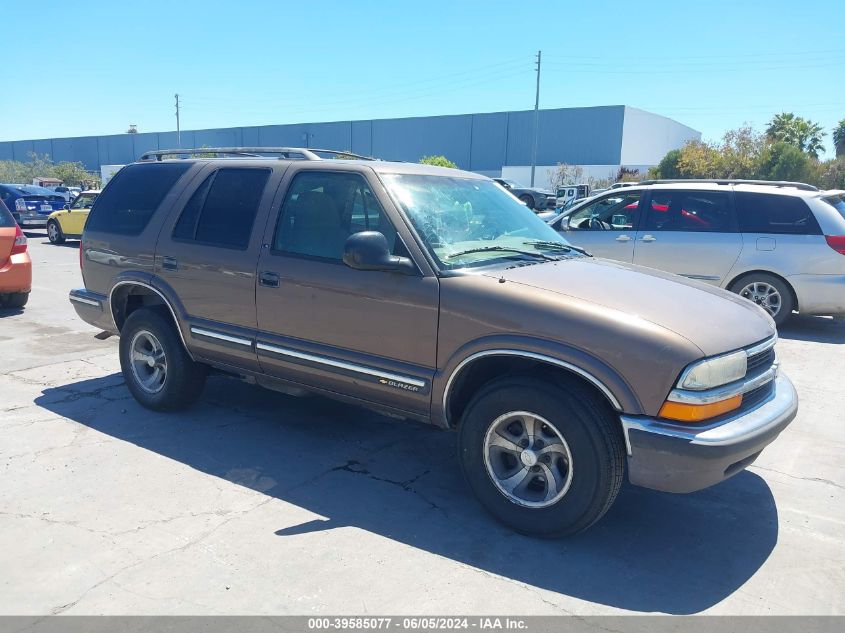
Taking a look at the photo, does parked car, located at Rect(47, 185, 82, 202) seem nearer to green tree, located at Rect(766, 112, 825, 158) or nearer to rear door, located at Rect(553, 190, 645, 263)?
rear door, located at Rect(553, 190, 645, 263)

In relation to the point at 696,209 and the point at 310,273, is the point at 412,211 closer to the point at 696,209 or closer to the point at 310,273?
the point at 310,273

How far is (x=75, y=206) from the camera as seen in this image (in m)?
18.6

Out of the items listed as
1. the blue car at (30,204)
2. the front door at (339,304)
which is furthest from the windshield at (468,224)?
the blue car at (30,204)

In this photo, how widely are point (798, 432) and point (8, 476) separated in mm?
5578

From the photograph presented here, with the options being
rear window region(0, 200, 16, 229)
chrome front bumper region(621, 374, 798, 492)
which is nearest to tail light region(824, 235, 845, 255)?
chrome front bumper region(621, 374, 798, 492)

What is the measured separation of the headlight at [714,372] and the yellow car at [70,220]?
18385 millimetres

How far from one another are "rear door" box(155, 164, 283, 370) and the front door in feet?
0.49

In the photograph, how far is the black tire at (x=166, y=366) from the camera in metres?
5.05

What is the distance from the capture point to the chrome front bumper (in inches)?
119

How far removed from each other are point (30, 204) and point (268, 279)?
1971cm

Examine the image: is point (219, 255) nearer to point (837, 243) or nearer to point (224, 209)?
point (224, 209)

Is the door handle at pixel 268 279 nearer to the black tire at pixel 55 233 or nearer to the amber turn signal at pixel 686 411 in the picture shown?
the amber turn signal at pixel 686 411

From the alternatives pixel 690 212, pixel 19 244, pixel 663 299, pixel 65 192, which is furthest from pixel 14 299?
pixel 65 192
